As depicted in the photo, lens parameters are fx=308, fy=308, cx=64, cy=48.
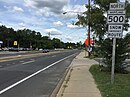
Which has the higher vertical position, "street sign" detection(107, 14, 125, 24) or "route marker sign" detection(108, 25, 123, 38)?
"street sign" detection(107, 14, 125, 24)

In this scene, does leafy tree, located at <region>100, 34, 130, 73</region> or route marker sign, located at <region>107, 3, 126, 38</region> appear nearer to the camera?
route marker sign, located at <region>107, 3, 126, 38</region>

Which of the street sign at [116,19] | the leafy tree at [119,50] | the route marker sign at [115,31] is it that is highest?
the street sign at [116,19]

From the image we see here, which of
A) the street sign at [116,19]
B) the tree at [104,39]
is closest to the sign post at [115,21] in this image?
the street sign at [116,19]

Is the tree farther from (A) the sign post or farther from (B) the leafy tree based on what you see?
(A) the sign post

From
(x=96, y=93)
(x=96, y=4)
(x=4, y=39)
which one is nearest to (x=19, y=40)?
(x=4, y=39)

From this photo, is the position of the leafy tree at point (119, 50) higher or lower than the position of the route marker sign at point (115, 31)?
lower

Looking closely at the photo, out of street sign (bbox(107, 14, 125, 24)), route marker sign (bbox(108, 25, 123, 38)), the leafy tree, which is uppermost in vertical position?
street sign (bbox(107, 14, 125, 24))

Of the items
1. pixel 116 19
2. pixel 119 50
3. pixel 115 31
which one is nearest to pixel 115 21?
pixel 116 19

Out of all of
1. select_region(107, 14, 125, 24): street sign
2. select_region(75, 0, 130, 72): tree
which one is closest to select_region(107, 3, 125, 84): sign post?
select_region(107, 14, 125, 24): street sign

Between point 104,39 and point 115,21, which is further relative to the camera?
point 104,39

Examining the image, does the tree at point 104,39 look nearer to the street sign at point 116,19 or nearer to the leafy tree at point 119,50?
the leafy tree at point 119,50

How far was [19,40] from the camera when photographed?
170875mm

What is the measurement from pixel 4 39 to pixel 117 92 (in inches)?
6104

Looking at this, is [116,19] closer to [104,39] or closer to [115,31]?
[115,31]
